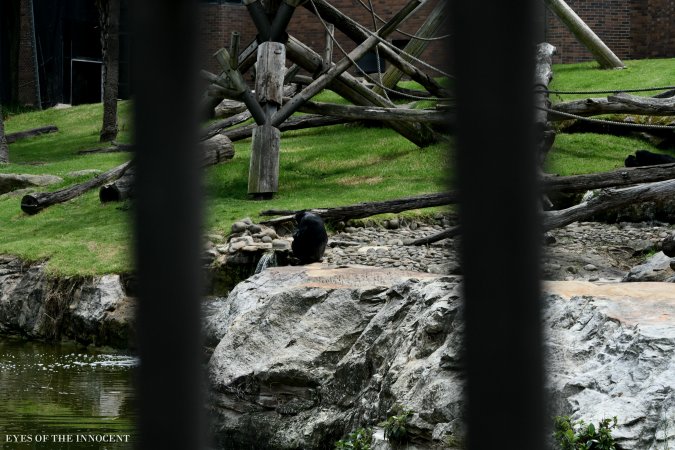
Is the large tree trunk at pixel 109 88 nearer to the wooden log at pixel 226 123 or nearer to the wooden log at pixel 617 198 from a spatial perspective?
the wooden log at pixel 226 123

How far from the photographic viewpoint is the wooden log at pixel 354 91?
58.1 ft

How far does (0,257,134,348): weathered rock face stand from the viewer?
13.1 metres

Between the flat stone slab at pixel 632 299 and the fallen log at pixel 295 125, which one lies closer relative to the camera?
the flat stone slab at pixel 632 299

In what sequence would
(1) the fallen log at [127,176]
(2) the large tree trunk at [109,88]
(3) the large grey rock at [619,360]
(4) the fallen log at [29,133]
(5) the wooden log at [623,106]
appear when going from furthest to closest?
(4) the fallen log at [29,133] → (2) the large tree trunk at [109,88] → (1) the fallen log at [127,176] → (5) the wooden log at [623,106] → (3) the large grey rock at [619,360]

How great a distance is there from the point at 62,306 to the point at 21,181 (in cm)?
771

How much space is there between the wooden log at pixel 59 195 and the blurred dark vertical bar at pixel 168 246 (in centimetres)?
1714

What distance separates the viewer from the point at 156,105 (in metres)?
0.67

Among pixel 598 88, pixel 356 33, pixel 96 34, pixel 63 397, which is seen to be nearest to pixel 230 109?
pixel 356 33

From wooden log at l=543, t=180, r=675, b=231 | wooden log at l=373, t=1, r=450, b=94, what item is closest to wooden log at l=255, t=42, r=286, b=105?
wooden log at l=373, t=1, r=450, b=94

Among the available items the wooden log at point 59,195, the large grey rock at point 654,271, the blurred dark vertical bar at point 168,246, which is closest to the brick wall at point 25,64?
the wooden log at point 59,195

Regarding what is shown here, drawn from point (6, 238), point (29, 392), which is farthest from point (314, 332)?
point (6, 238)

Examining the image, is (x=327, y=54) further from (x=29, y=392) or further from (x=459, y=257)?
(x=459, y=257)

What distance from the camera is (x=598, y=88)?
73.5ft

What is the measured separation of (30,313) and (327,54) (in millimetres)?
7114
